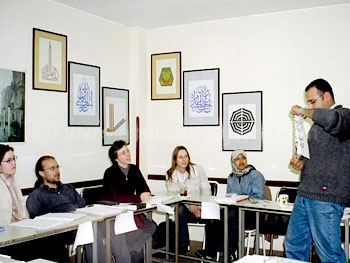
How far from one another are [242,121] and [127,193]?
6.07 ft

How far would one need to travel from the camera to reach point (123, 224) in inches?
132

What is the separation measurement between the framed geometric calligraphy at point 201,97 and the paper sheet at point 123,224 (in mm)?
2304

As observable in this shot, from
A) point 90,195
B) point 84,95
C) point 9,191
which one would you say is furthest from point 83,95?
point 9,191

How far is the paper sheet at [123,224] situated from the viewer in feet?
10.9

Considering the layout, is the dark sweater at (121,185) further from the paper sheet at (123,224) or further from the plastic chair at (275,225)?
the plastic chair at (275,225)

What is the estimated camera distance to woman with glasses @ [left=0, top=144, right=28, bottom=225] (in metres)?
3.24

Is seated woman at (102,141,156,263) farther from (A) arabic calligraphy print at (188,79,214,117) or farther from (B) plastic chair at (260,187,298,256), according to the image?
(A) arabic calligraphy print at (188,79,214,117)

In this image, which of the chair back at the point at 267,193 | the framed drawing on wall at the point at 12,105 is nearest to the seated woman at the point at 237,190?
the chair back at the point at 267,193

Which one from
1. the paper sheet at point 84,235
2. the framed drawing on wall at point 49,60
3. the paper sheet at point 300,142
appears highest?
the framed drawing on wall at point 49,60

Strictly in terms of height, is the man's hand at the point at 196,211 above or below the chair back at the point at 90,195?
below

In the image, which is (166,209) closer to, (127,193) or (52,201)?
(127,193)

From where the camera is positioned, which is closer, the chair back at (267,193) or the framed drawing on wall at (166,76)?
the chair back at (267,193)

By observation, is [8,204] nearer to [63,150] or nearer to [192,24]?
[63,150]

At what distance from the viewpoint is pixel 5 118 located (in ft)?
12.8
